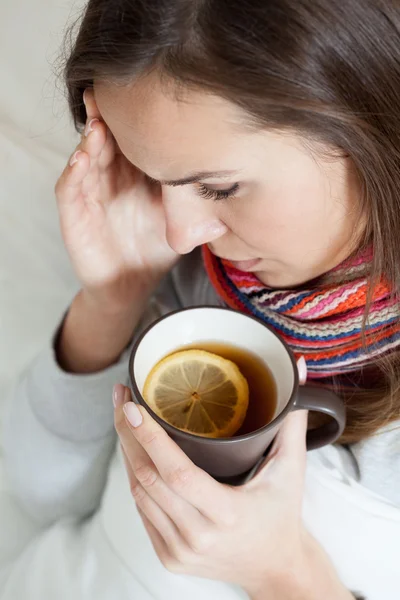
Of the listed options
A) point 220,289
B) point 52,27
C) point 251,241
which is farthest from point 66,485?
point 52,27

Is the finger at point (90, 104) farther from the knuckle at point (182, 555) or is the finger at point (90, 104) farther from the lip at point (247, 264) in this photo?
the knuckle at point (182, 555)

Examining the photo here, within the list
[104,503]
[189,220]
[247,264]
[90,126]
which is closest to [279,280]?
[247,264]

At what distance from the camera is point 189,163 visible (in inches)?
19.2

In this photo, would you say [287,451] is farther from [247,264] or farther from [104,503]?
[104,503]

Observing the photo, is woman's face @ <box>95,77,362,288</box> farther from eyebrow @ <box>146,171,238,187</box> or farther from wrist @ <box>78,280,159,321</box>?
wrist @ <box>78,280,159,321</box>

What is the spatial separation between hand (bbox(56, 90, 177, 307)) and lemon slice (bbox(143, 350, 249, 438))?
245 millimetres

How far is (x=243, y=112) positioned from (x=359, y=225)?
18 cm

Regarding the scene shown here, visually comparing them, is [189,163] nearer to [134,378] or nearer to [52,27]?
[134,378]

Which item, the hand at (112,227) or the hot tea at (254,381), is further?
the hand at (112,227)

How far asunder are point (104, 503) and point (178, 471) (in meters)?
0.34

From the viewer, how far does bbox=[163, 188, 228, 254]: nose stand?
0.56m

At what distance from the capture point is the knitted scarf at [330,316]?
62 centimetres

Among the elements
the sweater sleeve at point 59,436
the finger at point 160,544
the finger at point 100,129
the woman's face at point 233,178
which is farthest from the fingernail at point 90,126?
the finger at point 160,544

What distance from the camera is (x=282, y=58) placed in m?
0.43
